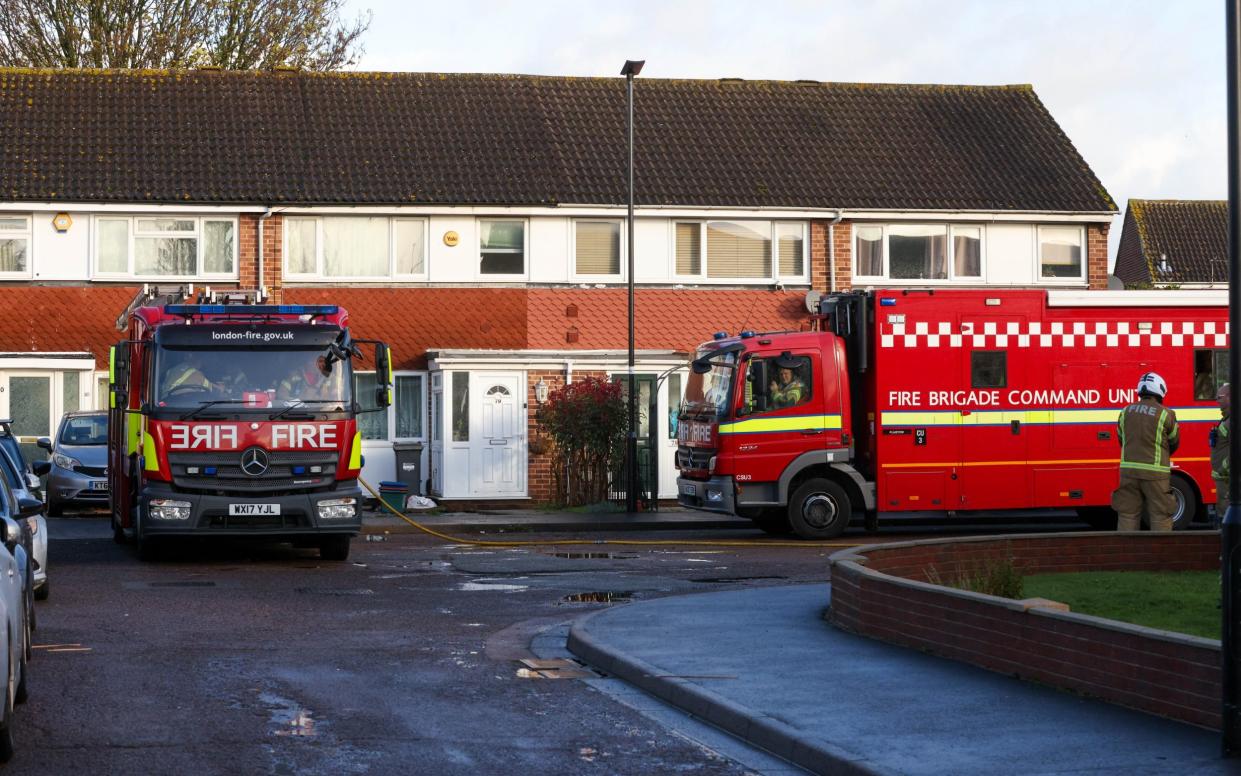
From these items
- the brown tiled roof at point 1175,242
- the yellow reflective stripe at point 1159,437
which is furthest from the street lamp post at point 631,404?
the brown tiled roof at point 1175,242

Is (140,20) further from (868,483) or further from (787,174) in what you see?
(868,483)

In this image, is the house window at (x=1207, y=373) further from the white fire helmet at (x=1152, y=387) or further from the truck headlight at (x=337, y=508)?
the truck headlight at (x=337, y=508)

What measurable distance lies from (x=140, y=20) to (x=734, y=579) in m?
30.7

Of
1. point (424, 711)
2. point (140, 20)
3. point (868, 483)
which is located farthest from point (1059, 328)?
point (140, 20)

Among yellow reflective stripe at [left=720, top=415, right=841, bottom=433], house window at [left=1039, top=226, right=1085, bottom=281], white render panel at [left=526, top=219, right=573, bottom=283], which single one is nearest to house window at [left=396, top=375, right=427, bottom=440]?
white render panel at [left=526, top=219, right=573, bottom=283]

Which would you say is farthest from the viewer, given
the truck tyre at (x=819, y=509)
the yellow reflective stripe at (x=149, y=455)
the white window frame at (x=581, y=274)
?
the white window frame at (x=581, y=274)

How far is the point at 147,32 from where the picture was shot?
4325 centimetres

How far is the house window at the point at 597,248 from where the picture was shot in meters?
32.0

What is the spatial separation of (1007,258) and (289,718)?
25.8 meters

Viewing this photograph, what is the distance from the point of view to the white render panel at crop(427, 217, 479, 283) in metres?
31.4

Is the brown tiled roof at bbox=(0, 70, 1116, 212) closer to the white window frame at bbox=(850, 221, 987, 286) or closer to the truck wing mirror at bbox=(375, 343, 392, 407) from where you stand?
the white window frame at bbox=(850, 221, 987, 286)

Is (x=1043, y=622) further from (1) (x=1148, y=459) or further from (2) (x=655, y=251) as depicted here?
(2) (x=655, y=251)

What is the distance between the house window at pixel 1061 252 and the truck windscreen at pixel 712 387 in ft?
38.9

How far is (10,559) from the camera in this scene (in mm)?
8812
